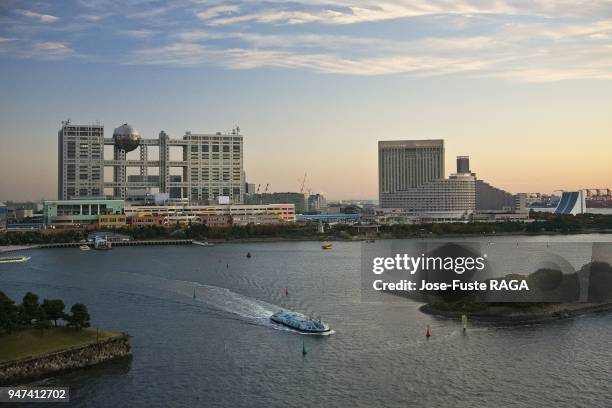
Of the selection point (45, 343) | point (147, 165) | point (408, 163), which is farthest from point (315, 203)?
point (45, 343)

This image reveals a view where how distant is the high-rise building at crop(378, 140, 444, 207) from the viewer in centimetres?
8075

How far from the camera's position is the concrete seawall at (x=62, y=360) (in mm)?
9570

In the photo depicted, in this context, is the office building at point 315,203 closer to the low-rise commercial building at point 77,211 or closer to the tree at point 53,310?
the low-rise commercial building at point 77,211

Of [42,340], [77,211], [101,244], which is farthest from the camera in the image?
[77,211]

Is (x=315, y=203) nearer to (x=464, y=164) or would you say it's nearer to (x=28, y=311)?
(x=464, y=164)

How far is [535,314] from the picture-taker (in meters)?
14.3

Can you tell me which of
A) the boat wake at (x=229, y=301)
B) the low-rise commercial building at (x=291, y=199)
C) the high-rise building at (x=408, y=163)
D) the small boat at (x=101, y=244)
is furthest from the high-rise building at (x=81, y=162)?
the boat wake at (x=229, y=301)

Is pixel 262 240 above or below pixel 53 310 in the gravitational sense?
below

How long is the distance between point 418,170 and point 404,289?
2514 inches

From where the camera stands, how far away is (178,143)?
195ft

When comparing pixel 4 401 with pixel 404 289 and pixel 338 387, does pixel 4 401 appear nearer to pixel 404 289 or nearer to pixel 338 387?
pixel 338 387

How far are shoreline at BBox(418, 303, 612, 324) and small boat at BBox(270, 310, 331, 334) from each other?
3.06 metres

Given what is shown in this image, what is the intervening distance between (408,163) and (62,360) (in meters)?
73.7

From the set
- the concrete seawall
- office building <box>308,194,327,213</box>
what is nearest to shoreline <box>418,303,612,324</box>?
the concrete seawall
